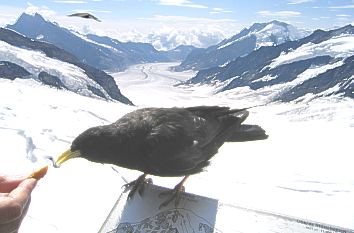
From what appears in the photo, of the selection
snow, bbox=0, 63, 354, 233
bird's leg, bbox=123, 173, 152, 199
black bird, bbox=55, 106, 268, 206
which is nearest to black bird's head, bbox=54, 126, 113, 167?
black bird, bbox=55, 106, 268, 206

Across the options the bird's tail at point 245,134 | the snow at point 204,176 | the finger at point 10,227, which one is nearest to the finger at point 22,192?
the finger at point 10,227

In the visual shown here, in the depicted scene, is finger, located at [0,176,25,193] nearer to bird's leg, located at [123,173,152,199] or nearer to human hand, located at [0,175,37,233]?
human hand, located at [0,175,37,233]

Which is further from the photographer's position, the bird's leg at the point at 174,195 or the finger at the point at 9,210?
the bird's leg at the point at 174,195

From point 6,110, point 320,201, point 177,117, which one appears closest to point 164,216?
point 177,117

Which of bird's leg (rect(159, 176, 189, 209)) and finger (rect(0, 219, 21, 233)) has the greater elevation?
finger (rect(0, 219, 21, 233))

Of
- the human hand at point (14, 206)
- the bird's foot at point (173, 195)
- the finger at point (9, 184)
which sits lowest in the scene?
the bird's foot at point (173, 195)

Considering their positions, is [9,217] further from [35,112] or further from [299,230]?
[35,112]

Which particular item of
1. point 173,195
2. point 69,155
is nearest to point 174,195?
point 173,195

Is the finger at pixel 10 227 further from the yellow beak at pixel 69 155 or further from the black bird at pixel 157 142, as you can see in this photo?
the yellow beak at pixel 69 155
